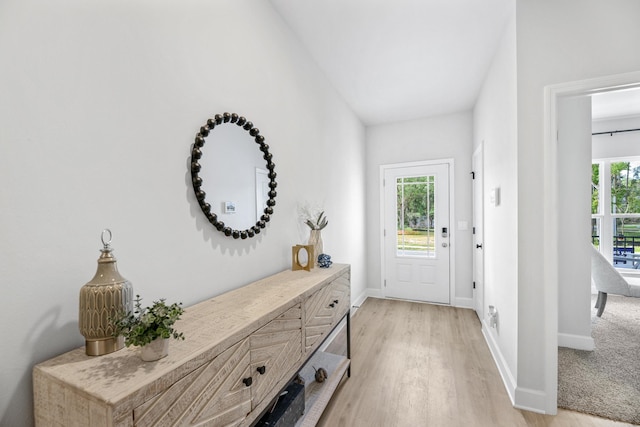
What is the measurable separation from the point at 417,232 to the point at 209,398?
380 cm

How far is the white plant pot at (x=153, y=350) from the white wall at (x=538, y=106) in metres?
2.14

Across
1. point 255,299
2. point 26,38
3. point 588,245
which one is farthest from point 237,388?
point 588,245

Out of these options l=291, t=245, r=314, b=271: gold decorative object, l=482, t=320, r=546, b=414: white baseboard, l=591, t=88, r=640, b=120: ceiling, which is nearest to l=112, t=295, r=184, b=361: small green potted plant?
l=291, t=245, r=314, b=271: gold decorative object

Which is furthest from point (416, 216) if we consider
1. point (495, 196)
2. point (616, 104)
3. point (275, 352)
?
point (275, 352)

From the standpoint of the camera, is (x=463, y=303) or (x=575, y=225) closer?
(x=575, y=225)

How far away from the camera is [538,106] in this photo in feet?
6.18

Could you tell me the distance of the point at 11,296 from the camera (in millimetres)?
767

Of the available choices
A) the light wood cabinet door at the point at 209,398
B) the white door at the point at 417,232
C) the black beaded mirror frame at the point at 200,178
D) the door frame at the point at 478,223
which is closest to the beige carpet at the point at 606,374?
the door frame at the point at 478,223

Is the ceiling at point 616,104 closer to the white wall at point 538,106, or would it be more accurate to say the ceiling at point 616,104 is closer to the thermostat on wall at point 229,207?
the white wall at point 538,106

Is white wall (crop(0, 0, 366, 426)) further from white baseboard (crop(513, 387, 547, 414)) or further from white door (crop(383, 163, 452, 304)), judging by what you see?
white door (crop(383, 163, 452, 304))

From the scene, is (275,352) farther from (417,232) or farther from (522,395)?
(417,232)

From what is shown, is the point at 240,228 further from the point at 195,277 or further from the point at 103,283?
the point at 103,283

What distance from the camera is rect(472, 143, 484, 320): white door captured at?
328 cm

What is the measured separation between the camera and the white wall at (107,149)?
78 cm
